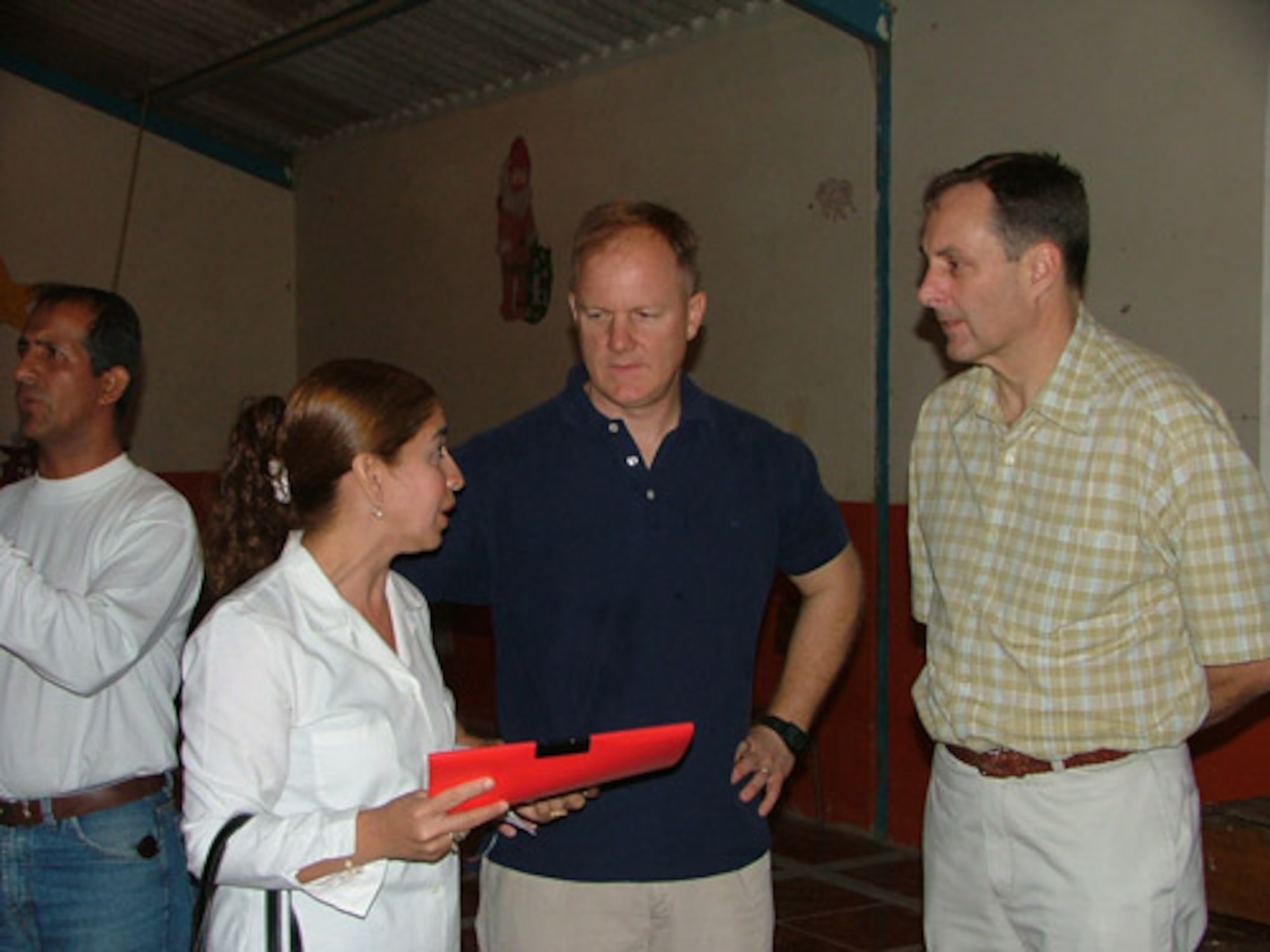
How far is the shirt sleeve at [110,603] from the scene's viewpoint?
225 cm

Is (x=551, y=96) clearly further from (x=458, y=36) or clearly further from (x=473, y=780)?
(x=473, y=780)

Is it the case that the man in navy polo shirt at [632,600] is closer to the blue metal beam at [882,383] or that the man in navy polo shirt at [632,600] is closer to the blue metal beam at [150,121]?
the blue metal beam at [882,383]

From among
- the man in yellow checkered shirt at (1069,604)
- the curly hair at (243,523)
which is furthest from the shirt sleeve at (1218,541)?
the curly hair at (243,523)

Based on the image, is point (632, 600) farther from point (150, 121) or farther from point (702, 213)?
point (150, 121)

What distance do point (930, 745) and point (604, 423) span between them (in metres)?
3.39

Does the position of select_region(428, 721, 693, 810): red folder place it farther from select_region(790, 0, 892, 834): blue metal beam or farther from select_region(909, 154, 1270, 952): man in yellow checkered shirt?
select_region(790, 0, 892, 834): blue metal beam

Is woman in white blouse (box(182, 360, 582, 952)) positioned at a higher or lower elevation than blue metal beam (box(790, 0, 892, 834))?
lower

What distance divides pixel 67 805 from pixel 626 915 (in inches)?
41.3

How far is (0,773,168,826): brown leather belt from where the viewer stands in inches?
94.4

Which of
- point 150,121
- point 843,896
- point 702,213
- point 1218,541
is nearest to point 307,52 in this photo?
point 150,121

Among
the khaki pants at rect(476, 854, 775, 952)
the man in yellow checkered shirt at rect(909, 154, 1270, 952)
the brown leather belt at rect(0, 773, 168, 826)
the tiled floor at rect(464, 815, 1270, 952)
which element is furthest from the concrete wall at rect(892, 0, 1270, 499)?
the brown leather belt at rect(0, 773, 168, 826)

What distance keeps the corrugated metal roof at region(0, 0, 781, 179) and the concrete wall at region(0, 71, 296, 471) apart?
10.2 inches

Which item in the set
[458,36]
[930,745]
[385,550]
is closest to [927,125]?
[930,745]

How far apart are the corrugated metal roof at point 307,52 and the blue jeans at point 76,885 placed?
4699 millimetres
